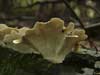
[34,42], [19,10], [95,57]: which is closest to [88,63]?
[95,57]

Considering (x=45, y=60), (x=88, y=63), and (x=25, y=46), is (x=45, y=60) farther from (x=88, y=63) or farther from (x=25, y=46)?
(x=88, y=63)

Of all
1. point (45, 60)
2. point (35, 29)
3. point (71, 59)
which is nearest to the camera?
point (35, 29)

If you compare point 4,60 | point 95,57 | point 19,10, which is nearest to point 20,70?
point 4,60

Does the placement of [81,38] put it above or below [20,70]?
above

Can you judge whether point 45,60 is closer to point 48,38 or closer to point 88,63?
point 48,38

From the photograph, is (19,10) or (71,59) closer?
(71,59)

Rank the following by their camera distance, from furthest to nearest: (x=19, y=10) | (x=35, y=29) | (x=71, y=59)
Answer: (x=19, y=10) < (x=71, y=59) < (x=35, y=29)

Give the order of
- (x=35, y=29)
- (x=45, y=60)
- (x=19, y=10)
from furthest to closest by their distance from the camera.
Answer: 1. (x=19, y=10)
2. (x=45, y=60)
3. (x=35, y=29)
